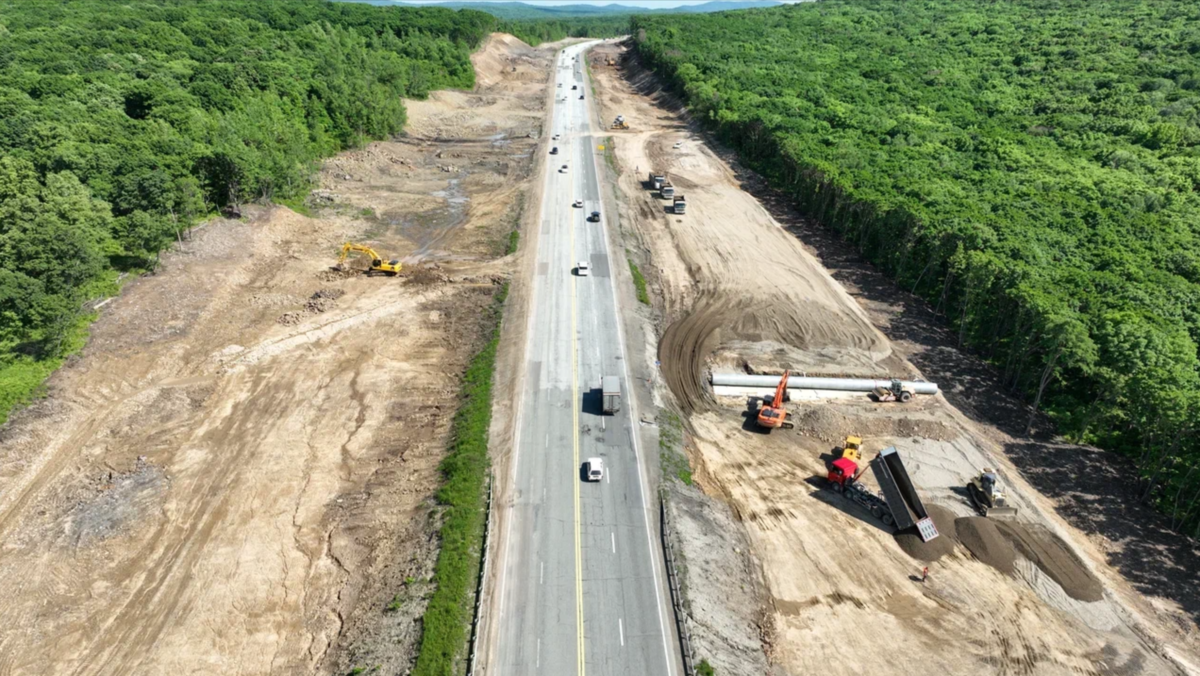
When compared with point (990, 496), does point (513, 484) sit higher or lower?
lower

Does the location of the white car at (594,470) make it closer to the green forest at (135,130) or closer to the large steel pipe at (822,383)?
the large steel pipe at (822,383)

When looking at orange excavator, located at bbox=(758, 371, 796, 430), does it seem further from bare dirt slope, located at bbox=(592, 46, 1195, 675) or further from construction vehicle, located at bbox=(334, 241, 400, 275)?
construction vehicle, located at bbox=(334, 241, 400, 275)

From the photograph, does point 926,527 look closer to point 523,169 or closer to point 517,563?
point 517,563

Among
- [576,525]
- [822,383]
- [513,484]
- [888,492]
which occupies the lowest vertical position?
[576,525]

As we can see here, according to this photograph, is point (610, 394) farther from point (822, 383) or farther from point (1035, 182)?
point (1035, 182)

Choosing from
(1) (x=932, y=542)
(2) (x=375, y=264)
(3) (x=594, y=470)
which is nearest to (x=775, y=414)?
(1) (x=932, y=542)

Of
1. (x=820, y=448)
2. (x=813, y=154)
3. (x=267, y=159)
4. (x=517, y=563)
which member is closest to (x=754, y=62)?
(x=813, y=154)

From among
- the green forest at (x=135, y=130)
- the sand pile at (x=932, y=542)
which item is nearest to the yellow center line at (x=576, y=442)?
the sand pile at (x=932, y=542)
